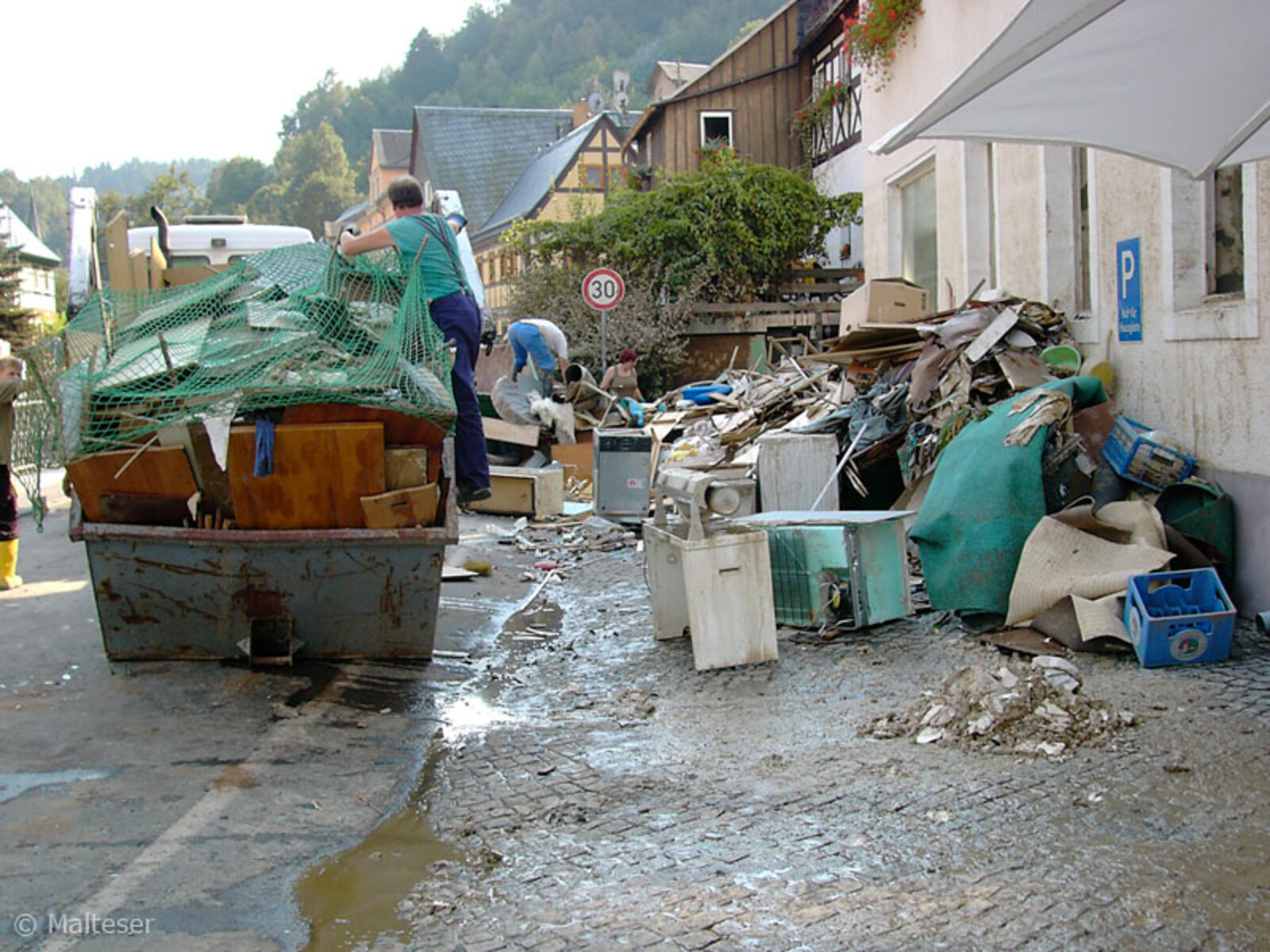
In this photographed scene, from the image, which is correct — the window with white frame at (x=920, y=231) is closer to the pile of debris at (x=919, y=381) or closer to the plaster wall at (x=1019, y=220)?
the plaster wall at (x=1019, y=220)

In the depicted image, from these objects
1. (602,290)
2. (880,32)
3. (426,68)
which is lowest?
(602,290)

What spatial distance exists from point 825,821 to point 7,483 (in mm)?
6790

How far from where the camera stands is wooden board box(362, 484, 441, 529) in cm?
564

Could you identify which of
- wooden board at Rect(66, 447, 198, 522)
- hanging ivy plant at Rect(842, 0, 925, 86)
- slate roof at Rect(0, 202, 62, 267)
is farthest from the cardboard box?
slate roof at Rect(0, 202, 62, 267)

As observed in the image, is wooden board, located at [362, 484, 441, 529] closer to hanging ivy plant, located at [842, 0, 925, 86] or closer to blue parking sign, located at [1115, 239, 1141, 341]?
blue parking sign, located at [1115, 239, 1141, 341]

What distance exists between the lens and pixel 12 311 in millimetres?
31078

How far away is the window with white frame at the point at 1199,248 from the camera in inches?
257

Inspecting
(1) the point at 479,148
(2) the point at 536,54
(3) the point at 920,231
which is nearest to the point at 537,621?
(3) the point at 920,231

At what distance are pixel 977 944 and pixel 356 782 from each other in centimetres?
253

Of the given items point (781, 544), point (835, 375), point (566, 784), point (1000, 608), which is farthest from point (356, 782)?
point (835, 375)

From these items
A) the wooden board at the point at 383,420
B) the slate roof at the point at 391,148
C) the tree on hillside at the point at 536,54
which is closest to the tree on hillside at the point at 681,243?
the wooden board at the point at 383,420

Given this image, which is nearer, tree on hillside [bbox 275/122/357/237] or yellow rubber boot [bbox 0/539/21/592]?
yellow rubber boot [bbox 0/539/21/592]

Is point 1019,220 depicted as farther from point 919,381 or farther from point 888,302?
point 919,381

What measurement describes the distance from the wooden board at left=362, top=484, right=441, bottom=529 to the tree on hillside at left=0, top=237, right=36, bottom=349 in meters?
27.3
